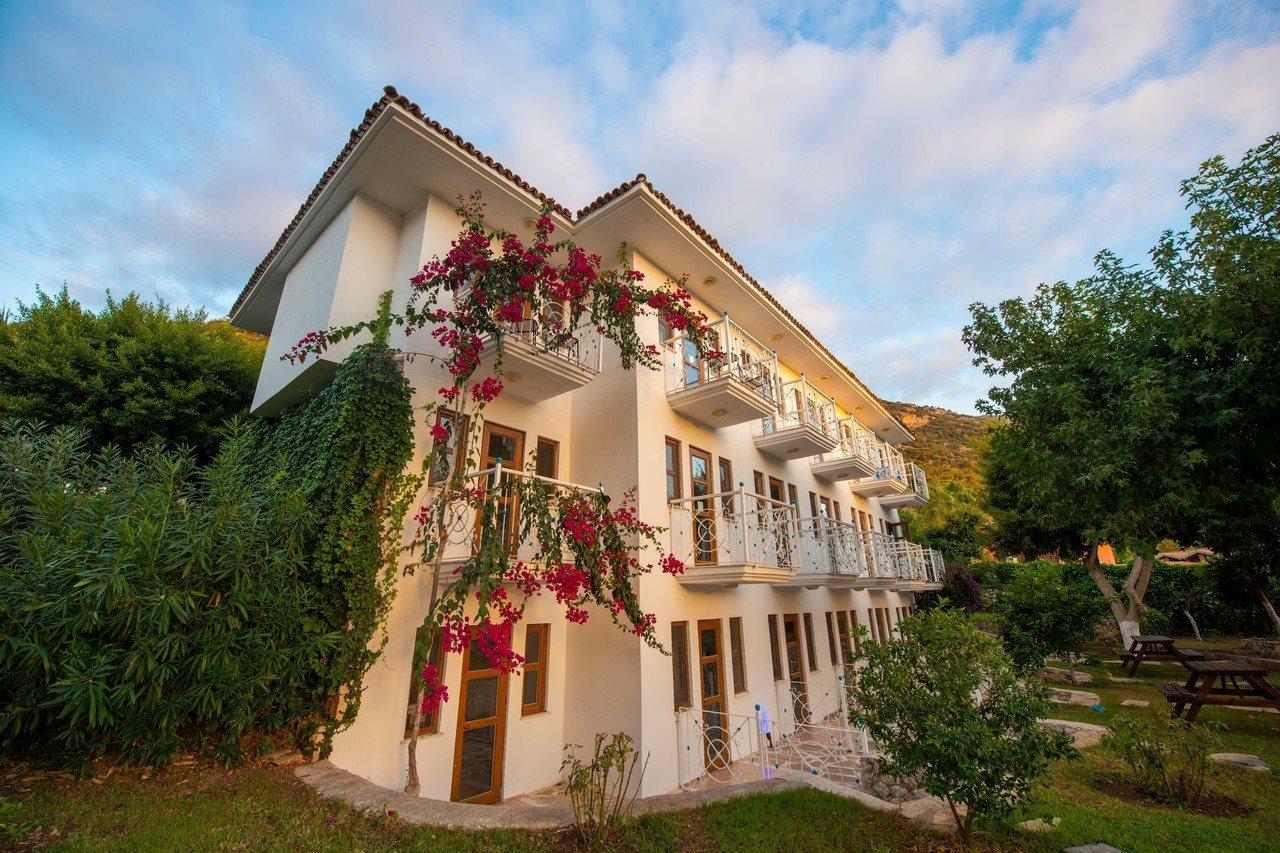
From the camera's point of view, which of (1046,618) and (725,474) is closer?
(725,474)

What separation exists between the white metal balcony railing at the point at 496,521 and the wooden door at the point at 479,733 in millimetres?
1518

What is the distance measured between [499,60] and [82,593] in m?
7.85

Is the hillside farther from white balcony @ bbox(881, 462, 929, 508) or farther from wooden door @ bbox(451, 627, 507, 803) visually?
wooden door @ bbox(451, 627, 507, 803)

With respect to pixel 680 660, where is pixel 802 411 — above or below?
above

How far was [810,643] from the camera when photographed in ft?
38.7

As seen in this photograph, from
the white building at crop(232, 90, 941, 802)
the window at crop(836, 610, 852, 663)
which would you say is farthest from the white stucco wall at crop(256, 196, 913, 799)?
the window at crop(836, 610, 852, 663)

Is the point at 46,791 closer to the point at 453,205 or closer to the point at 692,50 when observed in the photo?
the point at 453,205

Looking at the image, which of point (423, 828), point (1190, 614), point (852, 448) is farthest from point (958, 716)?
point (1190, 614)

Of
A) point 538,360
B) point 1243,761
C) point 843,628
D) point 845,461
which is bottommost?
point 1243,761

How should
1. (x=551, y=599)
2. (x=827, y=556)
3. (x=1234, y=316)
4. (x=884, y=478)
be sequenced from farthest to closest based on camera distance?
(x=884, y=478)
(x=827, y=556)
(x=551, y=599)
(x=1234, y=316)

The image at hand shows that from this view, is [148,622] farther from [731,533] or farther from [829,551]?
[829,551]

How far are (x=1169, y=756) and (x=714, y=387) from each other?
7368 mm

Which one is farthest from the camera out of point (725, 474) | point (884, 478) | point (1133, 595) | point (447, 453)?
point (884, 478)

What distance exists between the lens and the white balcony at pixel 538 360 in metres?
6.92
